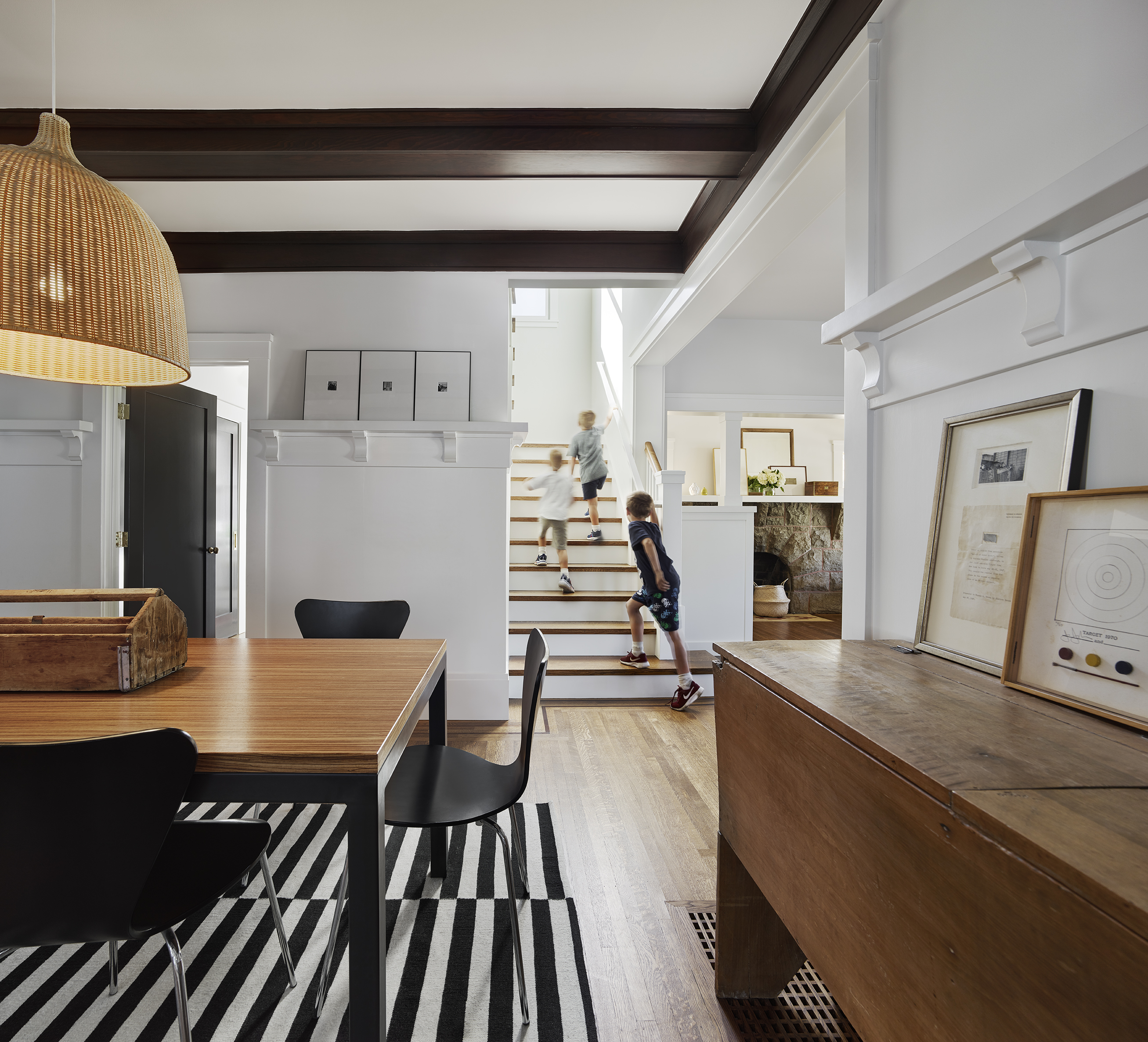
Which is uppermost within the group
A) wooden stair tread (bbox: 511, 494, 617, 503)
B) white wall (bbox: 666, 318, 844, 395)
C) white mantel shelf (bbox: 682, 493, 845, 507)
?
white wall (bbox: 666, 318, 844, 395)

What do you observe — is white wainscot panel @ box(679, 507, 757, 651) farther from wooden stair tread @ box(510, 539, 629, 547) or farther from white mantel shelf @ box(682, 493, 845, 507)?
white mantel shelf @ box(682, 493, 845, 507)

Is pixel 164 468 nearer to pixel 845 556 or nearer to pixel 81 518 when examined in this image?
pixel 81 518

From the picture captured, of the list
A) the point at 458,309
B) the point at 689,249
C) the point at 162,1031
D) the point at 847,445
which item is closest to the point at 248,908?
the point at 162,1031

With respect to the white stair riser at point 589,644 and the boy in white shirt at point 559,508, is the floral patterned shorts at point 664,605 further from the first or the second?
the boy in white shirt at point 559,508

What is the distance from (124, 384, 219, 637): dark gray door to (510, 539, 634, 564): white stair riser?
7.54 ft

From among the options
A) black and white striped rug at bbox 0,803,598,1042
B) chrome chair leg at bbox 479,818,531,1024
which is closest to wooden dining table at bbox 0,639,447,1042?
chrome chair leg at bbox 479,818,531,1024

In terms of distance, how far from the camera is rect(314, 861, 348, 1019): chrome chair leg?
5.04 feet

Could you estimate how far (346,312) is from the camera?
12.5 ft

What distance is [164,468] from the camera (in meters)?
4.12

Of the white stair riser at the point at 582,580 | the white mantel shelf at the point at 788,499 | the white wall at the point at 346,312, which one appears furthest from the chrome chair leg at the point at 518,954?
the white mantel shelf at the point at 788,499

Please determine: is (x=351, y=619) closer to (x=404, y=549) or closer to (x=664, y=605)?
(x=404, y=549)

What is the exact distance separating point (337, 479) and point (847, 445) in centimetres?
287

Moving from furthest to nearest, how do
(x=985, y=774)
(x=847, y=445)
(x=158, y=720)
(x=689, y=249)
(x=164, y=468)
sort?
(x=164, y=468)
(x=689, y=249)
(x=847, y=445)
(x=158, y=720)
(x=985, y=774)

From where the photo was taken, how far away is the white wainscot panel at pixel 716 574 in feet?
17.3
